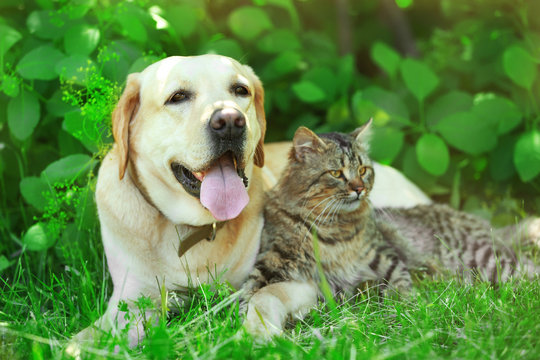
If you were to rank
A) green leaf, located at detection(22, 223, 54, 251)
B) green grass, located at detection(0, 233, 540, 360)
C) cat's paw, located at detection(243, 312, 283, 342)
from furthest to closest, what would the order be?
1. green leaf, located at detection(22, 223, 54, 251)
2. cat's paw, located at detection(243, 312, 283, 342)
3. green grass, located at detection(0, 233, 540, 360)

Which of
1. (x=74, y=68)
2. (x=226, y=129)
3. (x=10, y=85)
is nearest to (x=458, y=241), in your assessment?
(x=226, y=129)

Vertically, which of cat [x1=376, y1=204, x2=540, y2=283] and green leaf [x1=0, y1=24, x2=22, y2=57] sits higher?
green leaf [x1=0, y1=24, x2=22, y2=57]

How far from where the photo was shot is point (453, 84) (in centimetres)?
428

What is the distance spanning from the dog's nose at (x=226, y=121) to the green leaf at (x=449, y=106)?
1877mm

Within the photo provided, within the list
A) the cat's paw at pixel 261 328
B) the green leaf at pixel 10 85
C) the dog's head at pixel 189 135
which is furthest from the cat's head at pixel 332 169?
the green leaf at pixel 10 85

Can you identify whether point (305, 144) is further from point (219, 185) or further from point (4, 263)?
point (4, 263)

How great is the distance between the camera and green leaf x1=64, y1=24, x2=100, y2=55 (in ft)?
Result: 9.78

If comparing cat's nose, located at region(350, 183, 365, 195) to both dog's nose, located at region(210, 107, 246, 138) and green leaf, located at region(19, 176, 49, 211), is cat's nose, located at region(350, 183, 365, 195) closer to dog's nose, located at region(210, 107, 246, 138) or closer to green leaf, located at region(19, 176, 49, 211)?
dog's nose, located at region(210, 107, 246, 138)

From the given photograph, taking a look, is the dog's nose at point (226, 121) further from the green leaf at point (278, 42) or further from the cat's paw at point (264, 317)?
the green leaf at point (278, 42)

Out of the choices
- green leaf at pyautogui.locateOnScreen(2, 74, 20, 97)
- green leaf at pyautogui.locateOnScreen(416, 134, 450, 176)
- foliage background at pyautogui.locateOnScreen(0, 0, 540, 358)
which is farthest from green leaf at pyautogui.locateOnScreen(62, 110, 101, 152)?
green leaf at pyautogui.locateOnScreen(416, 134, 450, 176)

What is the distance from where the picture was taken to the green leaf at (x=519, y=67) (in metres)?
3.55

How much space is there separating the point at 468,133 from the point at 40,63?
8.60 feet

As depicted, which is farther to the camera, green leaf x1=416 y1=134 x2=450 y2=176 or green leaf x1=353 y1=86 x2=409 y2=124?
green leaf x1=353 y1=86 x2=409 y2=124

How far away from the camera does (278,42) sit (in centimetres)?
405
